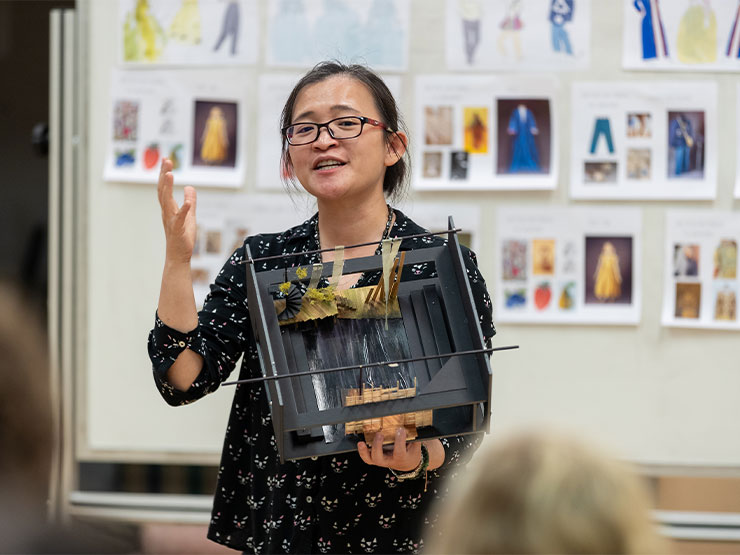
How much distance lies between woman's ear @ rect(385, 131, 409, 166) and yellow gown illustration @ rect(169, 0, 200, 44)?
110 centimetres

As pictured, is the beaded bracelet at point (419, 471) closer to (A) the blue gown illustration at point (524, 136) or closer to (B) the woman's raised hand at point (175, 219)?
(B) the woman's raised hand at point (175, 219)

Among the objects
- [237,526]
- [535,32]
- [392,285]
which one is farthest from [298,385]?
[535,32]

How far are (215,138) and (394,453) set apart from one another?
57.8 inches

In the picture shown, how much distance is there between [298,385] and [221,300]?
0.31 m

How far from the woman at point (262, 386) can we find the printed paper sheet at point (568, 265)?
3.13ft

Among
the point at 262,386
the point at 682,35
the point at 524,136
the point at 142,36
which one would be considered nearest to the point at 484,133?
the point at 524,136

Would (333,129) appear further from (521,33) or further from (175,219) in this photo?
(521,33)

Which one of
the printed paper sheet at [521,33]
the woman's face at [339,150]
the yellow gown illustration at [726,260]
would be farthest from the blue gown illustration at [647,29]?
the woman's face at [339,150]

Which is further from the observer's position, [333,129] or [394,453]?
[333,129]

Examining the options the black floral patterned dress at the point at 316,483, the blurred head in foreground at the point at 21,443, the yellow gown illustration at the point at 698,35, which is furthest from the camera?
the yellow gown illustration at the point at 698,35

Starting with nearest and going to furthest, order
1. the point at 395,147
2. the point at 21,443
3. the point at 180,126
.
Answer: the point at 21,443, the point at 395,147, the point at 180,126

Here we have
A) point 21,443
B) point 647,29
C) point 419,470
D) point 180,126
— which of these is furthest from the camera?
point 180,126

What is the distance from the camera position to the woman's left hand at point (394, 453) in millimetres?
1269

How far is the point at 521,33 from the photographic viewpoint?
2.44m
